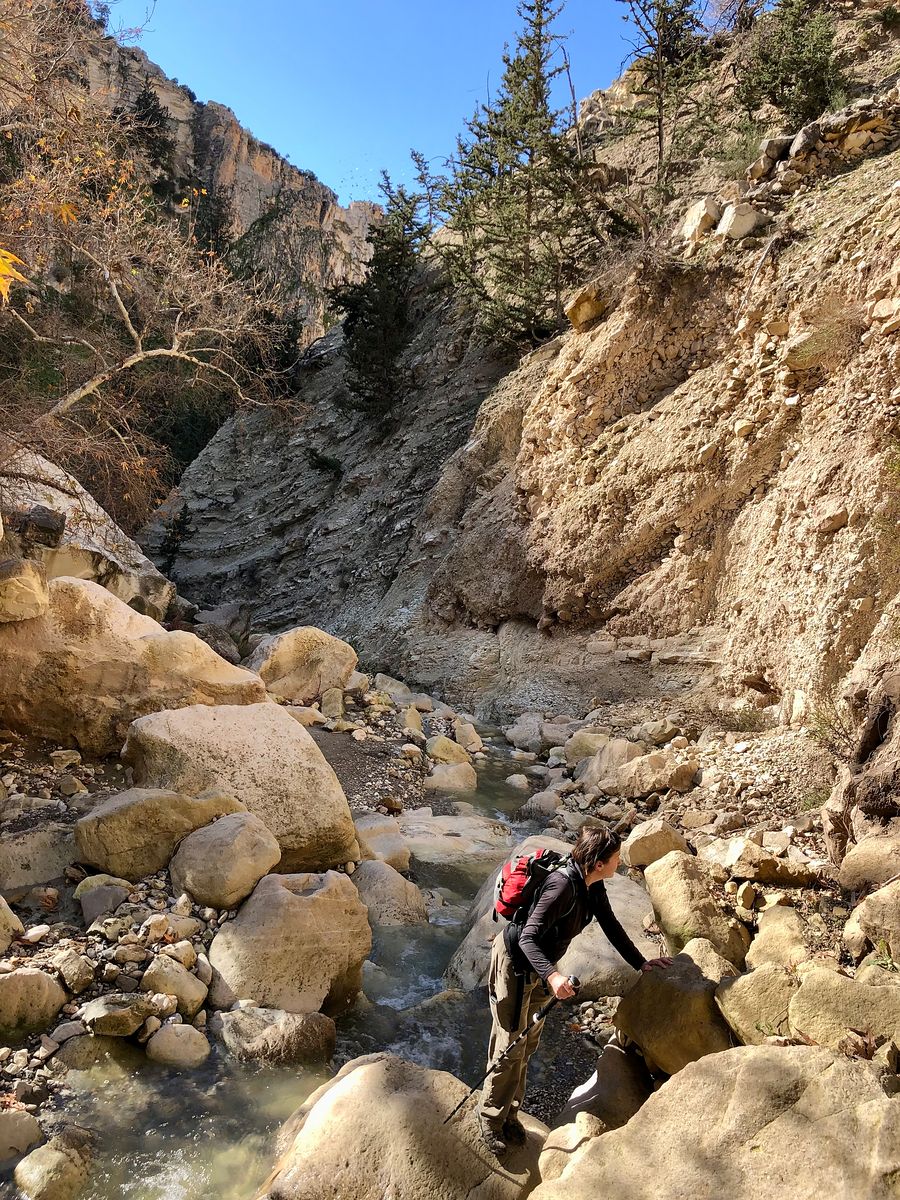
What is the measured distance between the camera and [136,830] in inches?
188

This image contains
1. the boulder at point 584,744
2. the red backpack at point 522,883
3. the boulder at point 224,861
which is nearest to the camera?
the red backpack at point 522,883

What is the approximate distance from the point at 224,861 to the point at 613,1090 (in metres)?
2.56

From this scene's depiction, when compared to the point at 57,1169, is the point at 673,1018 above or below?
below

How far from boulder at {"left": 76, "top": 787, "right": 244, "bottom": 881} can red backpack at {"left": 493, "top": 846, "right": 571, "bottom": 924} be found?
277 centimetres

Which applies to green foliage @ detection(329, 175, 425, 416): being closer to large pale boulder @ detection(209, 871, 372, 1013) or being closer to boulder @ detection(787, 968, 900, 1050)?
large pale boulder @ detection(209, 871, 372, 1013)

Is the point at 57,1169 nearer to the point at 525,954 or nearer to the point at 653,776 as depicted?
the point at 525,954

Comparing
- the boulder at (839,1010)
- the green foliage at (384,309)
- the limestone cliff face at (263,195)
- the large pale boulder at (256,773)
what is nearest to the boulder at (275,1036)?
the large pale boulder at (256,773)

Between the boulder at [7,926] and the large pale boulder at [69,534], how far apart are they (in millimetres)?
4243

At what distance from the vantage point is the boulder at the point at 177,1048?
366cm

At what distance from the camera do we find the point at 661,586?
10.4m

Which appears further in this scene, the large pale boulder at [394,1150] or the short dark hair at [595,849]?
the short dark hair at [595,849]

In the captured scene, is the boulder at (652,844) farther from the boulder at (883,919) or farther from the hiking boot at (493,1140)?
the hiking boot at (493,1140)

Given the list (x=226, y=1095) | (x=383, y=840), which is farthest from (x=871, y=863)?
(x=383, y=840)

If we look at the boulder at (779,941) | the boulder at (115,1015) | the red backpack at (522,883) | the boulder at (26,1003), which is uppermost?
the red backpack at (522,883)
